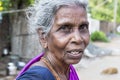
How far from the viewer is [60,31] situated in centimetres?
154

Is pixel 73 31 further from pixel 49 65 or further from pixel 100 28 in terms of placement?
pixel 100 28

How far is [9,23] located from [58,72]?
31.2 feet

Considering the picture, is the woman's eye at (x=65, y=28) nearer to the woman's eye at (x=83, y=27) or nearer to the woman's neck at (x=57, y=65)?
the woman's eye at (x=83, y=27)

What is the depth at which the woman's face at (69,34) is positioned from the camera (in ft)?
4.98

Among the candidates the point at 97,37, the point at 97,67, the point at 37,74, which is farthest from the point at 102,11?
the point at 37,74

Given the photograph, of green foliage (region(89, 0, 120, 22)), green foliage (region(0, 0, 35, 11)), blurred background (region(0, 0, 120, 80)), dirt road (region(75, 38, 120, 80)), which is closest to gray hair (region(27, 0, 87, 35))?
blurred background (region(0, 0, 120, 80))

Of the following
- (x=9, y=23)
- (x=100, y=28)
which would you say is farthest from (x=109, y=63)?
(x=100, y=28)

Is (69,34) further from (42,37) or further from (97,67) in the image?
(97,67)

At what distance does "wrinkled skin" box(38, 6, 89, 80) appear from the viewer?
4.98 ft

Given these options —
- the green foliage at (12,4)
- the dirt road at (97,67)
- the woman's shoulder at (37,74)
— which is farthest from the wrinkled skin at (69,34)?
the green foliage at (12,4)

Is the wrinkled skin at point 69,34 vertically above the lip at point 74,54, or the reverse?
the wrinkled skin at point 69,34

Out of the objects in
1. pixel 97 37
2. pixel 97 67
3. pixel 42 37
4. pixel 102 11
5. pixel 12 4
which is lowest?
pixel 97 37

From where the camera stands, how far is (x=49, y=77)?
4.91ft

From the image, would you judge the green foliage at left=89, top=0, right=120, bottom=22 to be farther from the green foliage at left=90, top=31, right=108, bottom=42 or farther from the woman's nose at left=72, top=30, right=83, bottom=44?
the woman's nose at left=72, top=30, right=83, bottom=44
